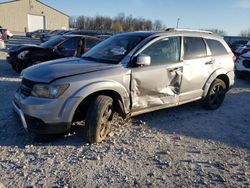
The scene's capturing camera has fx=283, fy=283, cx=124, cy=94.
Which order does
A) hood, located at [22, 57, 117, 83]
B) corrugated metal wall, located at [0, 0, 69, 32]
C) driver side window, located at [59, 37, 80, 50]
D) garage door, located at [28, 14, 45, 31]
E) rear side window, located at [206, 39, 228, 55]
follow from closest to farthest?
hood, located at [22, 57, 117, 83] < rear side window, located at [206, 39, 228, 55] < driver side window, located at [59, 37, 80, 50] < corrugated metal wall, located at [0, 0, 69, 32] < garage door, located at [28, 14, 45, 31]

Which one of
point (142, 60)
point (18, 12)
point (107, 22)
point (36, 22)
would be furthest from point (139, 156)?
point (107, 22)

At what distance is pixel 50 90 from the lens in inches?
157

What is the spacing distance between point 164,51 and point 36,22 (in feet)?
183

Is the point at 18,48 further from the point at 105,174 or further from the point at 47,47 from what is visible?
the point at 105,174

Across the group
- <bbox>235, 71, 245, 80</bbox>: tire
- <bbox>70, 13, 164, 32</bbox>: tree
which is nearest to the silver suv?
<bbox>235, 71, 245, 80</bbox>: tire

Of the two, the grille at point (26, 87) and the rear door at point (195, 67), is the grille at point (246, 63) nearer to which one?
the rear door at point (195, 67)

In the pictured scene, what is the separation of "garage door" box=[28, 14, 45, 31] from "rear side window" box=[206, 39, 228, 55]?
5387 centimetres

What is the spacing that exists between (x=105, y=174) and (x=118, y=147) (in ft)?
2.64

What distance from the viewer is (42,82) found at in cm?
404

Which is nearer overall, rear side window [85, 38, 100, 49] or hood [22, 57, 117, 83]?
hood [22, 57, 117, 83]

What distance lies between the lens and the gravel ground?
352 cm

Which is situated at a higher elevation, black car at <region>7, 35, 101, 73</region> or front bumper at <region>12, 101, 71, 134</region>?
black car at <region>7, 35, 101, 73</region>

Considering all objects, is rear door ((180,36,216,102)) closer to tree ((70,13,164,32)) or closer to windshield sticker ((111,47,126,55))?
windshield sticker ((111,47,126,55))

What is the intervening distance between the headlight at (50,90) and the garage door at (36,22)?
55178 mm
